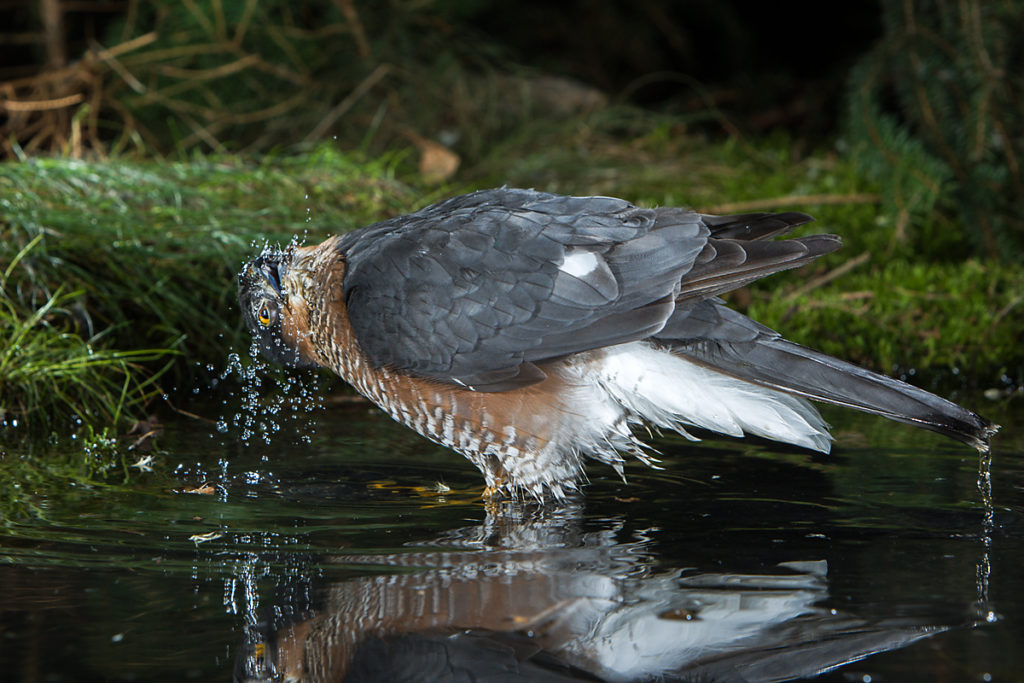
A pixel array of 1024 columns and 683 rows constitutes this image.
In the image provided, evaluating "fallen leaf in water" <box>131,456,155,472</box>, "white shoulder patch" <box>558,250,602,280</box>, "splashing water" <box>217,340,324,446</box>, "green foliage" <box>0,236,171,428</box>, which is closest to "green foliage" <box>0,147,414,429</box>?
"green foliage" <box>0,236,171,428</box>

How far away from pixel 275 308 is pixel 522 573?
1.57 metres

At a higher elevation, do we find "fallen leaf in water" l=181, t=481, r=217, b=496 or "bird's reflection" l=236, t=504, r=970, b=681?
"fallen leaf in water" l=181, t=481, r=217, b=496

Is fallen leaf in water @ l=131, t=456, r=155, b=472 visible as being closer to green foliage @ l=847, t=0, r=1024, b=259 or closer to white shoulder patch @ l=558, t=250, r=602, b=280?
white shoulder patch @ l=558, t=250, r=602, b=280

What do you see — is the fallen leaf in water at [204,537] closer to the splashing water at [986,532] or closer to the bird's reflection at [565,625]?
the bird's reflection at [565,625]

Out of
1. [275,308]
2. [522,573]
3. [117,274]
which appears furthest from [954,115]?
[117,274]

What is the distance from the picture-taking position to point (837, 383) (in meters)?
3.03

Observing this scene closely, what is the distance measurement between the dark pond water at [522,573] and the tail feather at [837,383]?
25cm

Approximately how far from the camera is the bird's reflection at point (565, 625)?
2.09 meters

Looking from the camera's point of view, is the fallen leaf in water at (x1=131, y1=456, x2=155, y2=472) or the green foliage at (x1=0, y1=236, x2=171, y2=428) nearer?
the fallen leaf in water at (x1=131, y1=456, x2=155, y2=472)

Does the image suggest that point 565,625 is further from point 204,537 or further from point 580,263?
point 580,263

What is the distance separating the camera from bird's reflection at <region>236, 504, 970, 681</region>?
209 cm

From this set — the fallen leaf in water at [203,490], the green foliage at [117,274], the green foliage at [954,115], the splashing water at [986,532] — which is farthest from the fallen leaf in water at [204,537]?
the green foliage at [954,115]

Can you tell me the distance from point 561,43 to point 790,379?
6.54m

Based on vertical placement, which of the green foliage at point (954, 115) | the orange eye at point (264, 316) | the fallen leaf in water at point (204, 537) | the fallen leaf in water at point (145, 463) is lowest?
the fallen leaf in water at point (204, 537)
